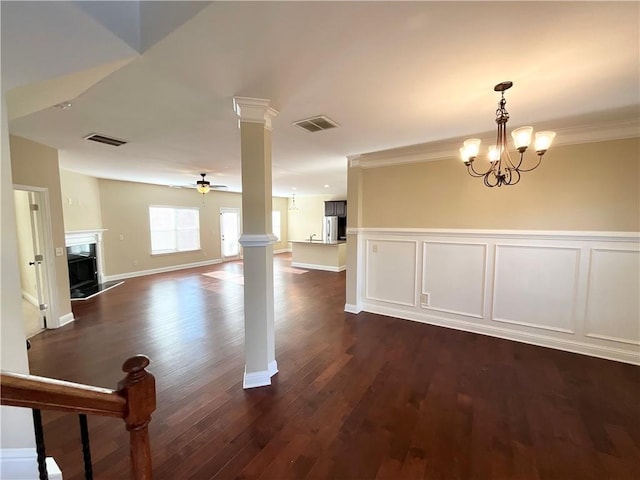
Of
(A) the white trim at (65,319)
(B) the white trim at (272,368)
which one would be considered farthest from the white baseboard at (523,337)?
(A) the white trim at (65,319)

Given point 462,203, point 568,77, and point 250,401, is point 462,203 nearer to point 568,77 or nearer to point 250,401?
point 568,77

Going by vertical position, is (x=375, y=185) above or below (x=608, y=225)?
above

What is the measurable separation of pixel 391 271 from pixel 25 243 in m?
6.06

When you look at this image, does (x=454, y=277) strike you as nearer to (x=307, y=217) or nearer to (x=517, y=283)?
(x=517, y=283)

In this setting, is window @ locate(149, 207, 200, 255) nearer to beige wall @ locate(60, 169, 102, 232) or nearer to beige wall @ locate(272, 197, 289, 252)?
beige wall @ locate(60, 169, 102, 232)

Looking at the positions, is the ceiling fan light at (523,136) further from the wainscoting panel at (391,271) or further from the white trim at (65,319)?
the white trim at (65,319)

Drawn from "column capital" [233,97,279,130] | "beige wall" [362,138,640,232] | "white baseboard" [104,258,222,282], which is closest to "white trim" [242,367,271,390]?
"column capital" [233,97,279,130]

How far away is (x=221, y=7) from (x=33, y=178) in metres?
3.95

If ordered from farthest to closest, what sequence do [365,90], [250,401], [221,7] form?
[250,401] < [365,90] < [221,7]

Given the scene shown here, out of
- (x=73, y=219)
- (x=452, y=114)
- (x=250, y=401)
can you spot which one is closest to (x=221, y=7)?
Answer: (x=452, y=114)

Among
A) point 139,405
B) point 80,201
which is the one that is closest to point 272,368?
point 139,405

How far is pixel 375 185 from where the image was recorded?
4098mm

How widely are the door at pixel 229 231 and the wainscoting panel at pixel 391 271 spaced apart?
6416 mm

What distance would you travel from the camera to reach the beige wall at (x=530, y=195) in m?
2.71
